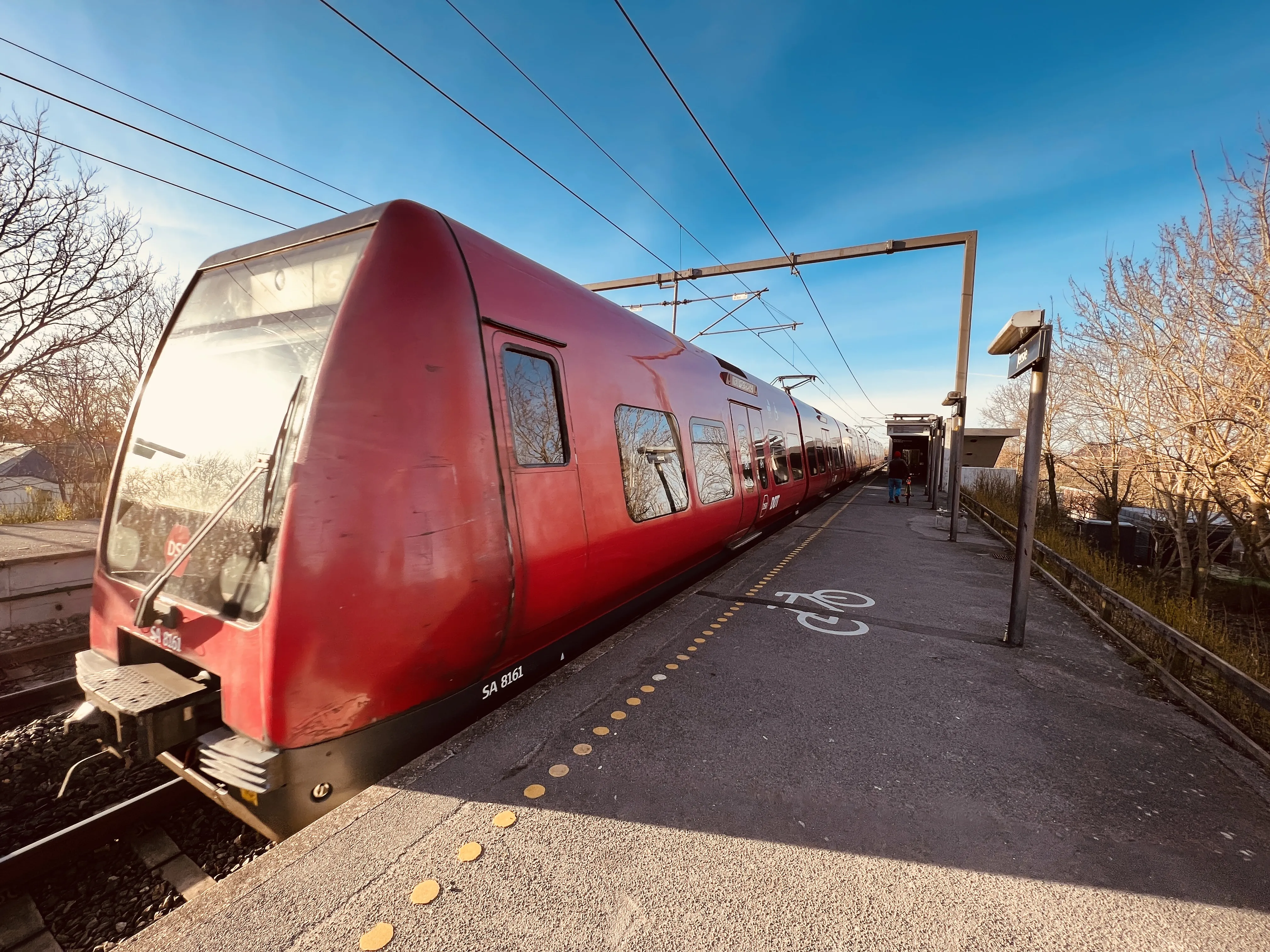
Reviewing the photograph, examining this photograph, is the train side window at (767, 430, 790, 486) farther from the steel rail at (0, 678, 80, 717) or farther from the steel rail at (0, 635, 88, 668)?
the steel rail at (0, 635, 88, 668)

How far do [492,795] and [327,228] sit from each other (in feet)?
10.1

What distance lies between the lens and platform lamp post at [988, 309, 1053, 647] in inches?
189

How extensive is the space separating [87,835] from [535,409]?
305 centimetres

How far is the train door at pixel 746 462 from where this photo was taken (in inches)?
288

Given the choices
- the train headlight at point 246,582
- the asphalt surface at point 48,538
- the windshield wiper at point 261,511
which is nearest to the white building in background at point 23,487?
the asphalt surface at point 48,538

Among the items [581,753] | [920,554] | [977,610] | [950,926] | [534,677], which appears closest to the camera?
[950,926]

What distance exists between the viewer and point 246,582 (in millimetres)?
2252

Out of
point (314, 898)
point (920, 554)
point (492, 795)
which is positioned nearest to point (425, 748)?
point (492, 795)

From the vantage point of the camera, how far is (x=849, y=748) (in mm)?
3225

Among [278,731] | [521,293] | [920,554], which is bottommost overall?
[920,554]

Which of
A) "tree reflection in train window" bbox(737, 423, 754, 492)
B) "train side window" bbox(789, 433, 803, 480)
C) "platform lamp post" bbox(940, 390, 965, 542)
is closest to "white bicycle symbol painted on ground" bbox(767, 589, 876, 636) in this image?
"tree reflection in train window" bbox(737, 423, 754, 492)

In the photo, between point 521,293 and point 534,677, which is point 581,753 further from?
point 521,293

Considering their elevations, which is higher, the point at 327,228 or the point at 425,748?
the point at 327,228

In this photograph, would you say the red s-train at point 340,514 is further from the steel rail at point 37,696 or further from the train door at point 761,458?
the train door at point 761,458
